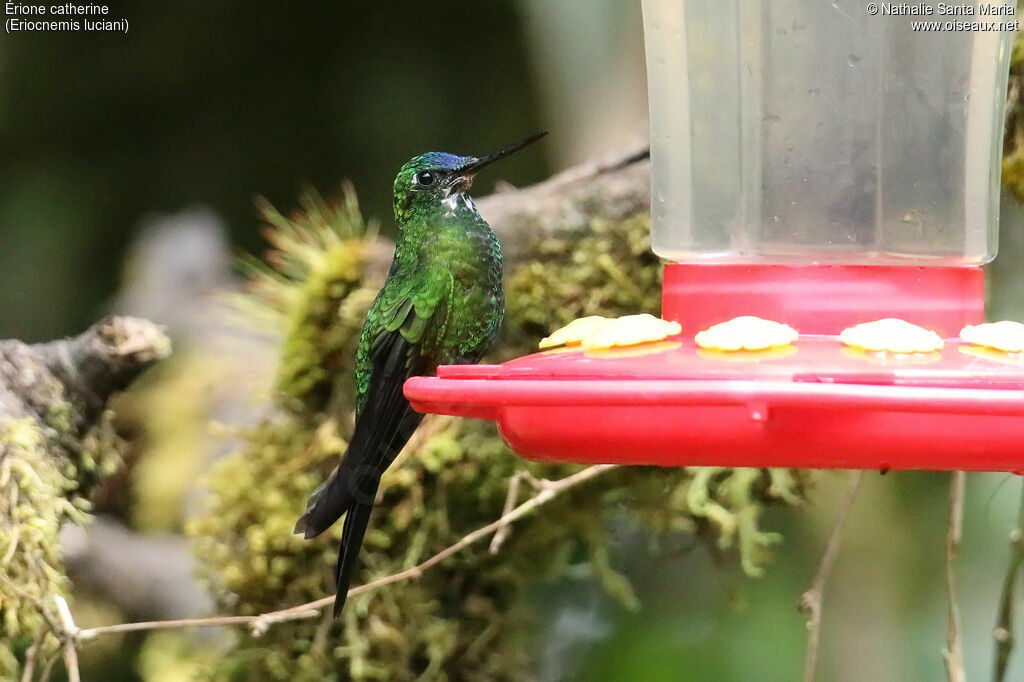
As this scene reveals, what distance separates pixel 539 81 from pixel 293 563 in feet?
3.42

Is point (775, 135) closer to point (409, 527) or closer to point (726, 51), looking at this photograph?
point (726, 51)

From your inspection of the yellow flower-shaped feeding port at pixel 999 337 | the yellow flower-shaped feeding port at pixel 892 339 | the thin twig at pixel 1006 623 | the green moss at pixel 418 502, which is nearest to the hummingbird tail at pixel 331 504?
the green moss at pixel 418 502

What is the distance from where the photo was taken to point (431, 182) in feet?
A: 4.72

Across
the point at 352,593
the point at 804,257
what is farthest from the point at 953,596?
the point at 352,593

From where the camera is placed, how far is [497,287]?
1399 mm

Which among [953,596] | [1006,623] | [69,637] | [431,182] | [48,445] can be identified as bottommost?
[1006,623]

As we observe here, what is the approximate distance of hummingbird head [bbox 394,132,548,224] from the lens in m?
1.43

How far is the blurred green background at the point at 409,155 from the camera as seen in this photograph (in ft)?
6.20

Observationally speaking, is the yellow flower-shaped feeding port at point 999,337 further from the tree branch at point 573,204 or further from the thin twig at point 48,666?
the thin twig at point 48,666

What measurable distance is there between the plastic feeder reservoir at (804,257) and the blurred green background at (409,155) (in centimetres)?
59

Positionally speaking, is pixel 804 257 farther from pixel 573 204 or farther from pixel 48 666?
pixel 48 666

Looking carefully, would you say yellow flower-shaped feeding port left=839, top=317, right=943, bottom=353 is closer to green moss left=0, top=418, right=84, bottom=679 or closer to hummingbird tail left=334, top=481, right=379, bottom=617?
hummingbird tail left=334, top=481, right=379, bottom=617

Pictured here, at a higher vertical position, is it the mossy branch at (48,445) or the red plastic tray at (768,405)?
the red plastic tray at (768,405)

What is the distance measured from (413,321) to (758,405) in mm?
618
